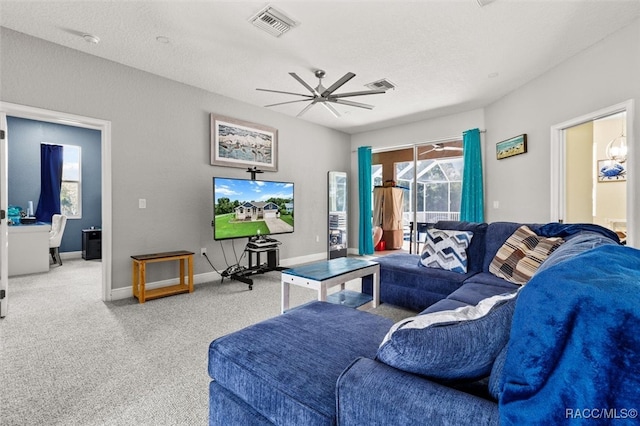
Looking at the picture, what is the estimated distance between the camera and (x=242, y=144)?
15.1 ft

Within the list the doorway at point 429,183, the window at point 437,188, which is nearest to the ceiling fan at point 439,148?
the doorway at point 429,183

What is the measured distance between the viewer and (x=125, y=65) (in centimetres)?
347

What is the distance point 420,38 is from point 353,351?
2900mm

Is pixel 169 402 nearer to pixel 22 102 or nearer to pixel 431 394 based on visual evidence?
pixel 431 394

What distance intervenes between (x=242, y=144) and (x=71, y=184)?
413cm

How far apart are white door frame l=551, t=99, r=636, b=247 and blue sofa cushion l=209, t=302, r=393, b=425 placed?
104 inches

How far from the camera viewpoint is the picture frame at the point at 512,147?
4.00m

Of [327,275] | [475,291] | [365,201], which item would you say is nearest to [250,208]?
[327,275]


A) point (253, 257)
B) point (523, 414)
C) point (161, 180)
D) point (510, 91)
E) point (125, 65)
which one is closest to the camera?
point (523, 414)

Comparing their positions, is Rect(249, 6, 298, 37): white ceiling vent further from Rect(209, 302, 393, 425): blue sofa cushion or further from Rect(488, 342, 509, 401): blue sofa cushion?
Rect(488, 342, 509, 401): blue sofa cushion

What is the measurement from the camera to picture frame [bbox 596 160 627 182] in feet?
15.2

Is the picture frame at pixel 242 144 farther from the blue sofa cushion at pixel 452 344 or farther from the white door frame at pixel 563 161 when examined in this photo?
the blue sofa cushion at pixel 452 344

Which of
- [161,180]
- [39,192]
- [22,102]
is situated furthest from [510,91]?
[39,192]

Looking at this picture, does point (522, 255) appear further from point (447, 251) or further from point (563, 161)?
point (563, 161)
